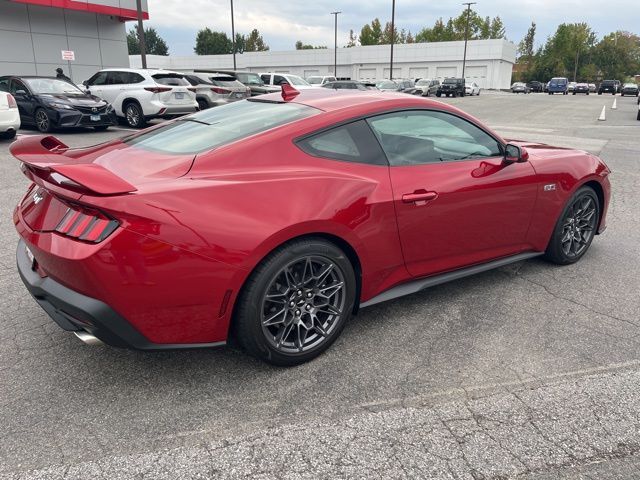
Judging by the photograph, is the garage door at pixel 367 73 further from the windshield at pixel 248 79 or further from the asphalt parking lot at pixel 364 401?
the asphalt parking lot at pixel 364 401

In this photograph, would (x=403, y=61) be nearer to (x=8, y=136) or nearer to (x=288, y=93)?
(x=8, y=136)

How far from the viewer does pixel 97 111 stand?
1277 centimetres

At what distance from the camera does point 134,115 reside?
14.3m

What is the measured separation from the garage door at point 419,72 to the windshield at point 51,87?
7139 centimetres

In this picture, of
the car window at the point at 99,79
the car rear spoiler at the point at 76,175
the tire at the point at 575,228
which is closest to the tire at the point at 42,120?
the car window at the point at 99,79

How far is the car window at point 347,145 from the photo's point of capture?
2971mm

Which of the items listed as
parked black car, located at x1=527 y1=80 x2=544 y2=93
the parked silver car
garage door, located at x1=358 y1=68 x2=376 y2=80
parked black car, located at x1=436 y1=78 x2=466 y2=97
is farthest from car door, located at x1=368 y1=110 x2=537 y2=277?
garage door, located at x1=358 y1=68 x2=376 y2=80

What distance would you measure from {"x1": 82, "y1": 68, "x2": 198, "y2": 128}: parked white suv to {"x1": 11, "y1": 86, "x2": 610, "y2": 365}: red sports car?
11142 mm

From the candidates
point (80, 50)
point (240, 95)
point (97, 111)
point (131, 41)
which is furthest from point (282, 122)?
point (131, 41)

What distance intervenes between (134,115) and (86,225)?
42.8 feet

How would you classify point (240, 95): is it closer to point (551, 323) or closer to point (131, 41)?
point (551, 323)

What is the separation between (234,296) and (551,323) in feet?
7.20

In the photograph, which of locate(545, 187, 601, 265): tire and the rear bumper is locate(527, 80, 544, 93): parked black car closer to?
locate(545, 187, 601, 265): tire

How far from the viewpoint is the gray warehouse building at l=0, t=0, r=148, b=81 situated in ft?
70.8
